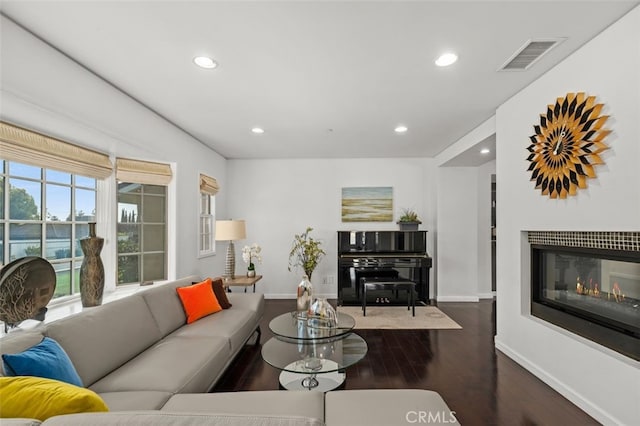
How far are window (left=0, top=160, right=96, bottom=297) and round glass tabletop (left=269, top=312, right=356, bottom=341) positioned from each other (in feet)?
6.09

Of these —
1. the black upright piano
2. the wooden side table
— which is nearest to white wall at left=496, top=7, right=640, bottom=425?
the black upright piano

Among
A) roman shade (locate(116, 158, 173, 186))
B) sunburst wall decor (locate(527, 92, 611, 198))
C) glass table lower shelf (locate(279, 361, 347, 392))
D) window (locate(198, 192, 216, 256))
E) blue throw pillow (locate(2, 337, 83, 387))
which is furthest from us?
window (locate(198, 192, 216, 256))

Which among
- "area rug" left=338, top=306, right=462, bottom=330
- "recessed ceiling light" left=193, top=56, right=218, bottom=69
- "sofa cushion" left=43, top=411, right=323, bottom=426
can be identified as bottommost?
"area rug" left=338, top=306, right=462, bottom=330

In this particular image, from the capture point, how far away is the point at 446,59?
2.29 metres

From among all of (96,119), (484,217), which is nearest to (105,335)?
(96,119)

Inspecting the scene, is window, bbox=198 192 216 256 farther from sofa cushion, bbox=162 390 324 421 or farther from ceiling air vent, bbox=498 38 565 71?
ceiling air vent, bbox=498 38 565 71

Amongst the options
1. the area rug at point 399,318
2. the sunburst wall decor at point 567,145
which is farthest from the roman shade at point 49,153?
the sunburst wall decor at point 567,145

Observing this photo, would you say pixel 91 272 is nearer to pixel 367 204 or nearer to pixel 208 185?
pixel 208 185

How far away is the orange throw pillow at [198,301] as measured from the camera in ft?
9.68

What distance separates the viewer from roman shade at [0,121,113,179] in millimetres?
A: 1980

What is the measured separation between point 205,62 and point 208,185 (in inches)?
106

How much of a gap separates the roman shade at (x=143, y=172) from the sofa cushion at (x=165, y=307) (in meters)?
1.25

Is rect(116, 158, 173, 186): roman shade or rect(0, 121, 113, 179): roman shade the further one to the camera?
rect(116, 158, 173, 186): roman shade

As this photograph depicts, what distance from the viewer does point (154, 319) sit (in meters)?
2.53
